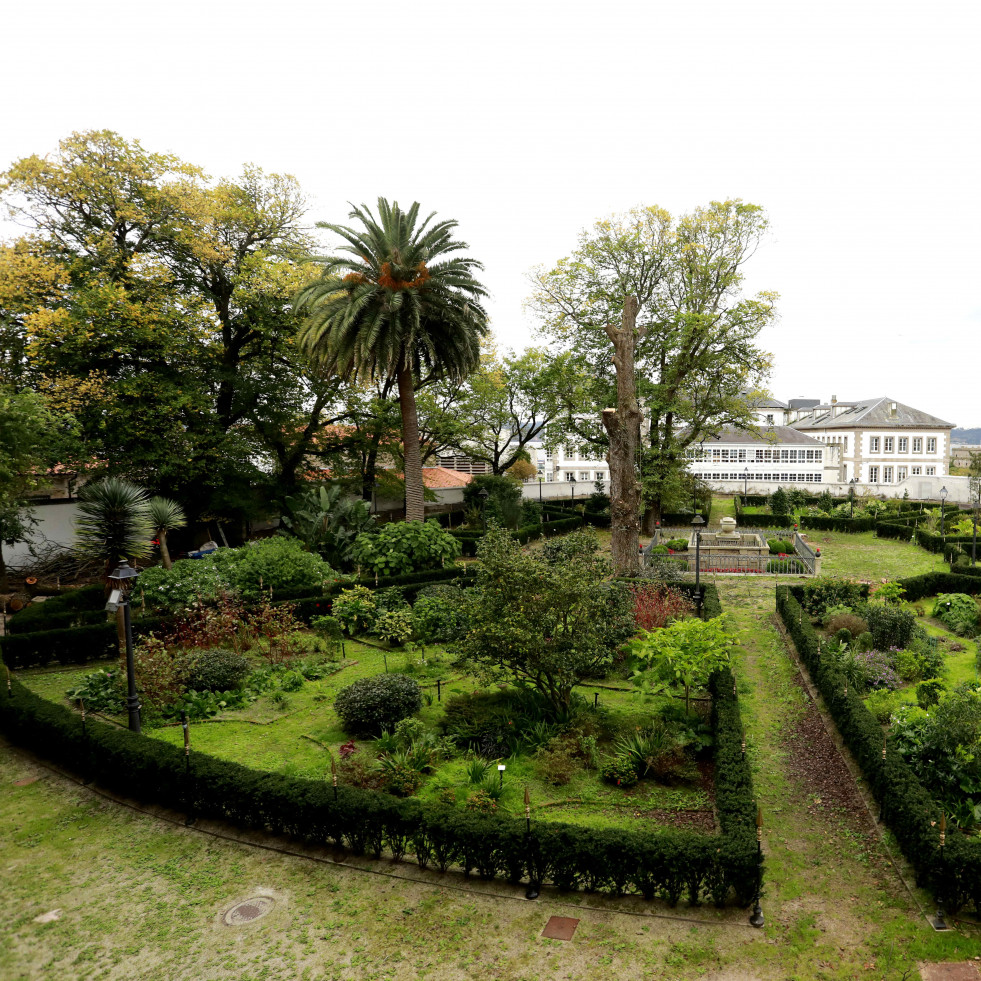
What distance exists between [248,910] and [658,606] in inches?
510

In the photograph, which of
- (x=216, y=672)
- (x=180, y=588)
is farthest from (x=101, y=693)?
(x=180, y=588)

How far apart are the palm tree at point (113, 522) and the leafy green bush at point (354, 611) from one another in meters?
→ 5.46

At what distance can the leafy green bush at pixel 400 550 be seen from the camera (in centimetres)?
2197

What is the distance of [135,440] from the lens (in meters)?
24.3

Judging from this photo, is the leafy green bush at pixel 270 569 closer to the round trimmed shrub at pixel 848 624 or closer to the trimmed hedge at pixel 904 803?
the trimmed hedge at pixel 904 803

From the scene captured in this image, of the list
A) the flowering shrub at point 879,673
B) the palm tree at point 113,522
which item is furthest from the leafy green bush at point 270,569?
the flowering shrub at point 879,673

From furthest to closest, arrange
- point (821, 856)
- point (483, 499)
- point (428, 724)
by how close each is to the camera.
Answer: point (483, 499) → point (428, 724) → point (821, 856)

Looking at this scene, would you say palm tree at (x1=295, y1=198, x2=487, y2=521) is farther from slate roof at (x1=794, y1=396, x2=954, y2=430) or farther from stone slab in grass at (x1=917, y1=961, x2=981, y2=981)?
slate roof at (x1=794, y1=396, x2=954, y2=430)

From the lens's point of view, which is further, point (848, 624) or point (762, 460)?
point (762, 460)

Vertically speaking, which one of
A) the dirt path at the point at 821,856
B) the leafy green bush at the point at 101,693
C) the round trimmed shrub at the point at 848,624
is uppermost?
the round trimmed shrub at the point at 848,624

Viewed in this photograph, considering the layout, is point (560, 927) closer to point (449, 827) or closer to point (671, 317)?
point (449, 827)

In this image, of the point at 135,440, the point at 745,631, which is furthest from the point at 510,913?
the point at 135,440

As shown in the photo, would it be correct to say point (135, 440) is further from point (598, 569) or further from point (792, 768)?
point (792, 768)

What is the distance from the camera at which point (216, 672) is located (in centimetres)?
1401
